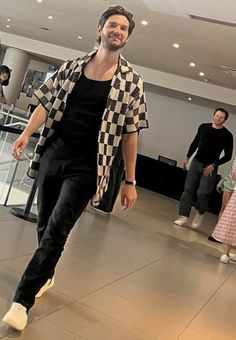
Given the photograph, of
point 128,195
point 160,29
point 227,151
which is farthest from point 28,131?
point 160,29

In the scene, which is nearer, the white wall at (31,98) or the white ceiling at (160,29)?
the white ceiling at (160,29)

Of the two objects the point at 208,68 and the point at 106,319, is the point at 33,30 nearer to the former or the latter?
the point at 208,68

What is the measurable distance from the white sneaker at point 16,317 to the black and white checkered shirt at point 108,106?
0.64 m

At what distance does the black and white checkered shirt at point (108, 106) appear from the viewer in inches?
93.0

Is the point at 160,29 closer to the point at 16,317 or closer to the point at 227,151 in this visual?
the point at 227,151

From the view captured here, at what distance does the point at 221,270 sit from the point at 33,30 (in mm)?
11063

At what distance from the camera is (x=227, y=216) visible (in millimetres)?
Answer: 5238

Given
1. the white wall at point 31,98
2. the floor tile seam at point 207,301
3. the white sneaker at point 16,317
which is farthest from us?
the white wall at point 31,98

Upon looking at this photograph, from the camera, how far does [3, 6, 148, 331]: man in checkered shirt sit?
234 centimetres

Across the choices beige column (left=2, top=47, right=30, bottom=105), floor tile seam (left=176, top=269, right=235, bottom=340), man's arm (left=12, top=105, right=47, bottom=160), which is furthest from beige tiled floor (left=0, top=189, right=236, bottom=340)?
beige column (left=2, top=47, right=30, bottom=105)

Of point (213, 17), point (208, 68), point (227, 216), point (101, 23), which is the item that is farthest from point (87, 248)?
point (208, 68)

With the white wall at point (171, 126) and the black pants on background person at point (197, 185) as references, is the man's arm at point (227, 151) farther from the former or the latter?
the white wall at point (171, 126)

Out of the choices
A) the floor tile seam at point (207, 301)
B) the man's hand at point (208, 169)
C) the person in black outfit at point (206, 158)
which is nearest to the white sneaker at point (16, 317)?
the floor tile seam at point (207, 301)

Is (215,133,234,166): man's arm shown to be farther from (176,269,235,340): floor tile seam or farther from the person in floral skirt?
(176,269,235,340): floor tile seam
